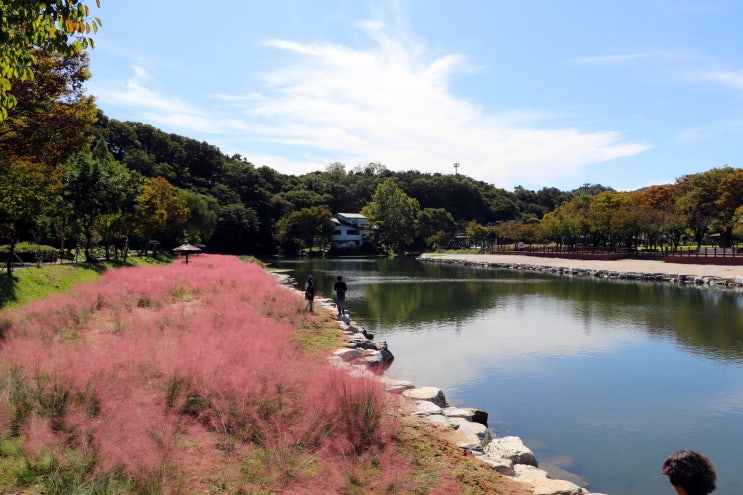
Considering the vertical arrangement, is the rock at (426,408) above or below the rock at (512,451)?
above

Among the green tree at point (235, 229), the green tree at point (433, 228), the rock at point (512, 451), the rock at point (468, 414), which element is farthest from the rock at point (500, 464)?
the green tree at point (433, 228)

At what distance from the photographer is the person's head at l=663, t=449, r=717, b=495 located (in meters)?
→ 3.84

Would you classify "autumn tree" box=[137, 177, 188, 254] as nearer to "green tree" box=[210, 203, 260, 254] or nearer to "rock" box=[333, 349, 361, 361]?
"green tree" box=[210, 203, 260, 254]

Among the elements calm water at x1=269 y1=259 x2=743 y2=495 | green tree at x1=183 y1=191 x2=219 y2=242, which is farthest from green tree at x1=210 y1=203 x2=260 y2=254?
calm water at x1=269 y1=259 x2=743 y2=495

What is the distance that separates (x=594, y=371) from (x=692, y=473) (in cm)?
1399

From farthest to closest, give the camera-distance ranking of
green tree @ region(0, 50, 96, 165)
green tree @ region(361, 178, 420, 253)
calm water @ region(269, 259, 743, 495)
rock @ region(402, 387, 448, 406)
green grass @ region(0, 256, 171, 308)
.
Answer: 1. green tree @ region(361, 178, 420, 253)
2. green grass @ region(0, 256, 171, 308)
3. green tree @ region(0, 50, 96, 165)
4. rock @ region(402, 387, 448, 406)
5. calm water @ region(269, 259, 743, 495)

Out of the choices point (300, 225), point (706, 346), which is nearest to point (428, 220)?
point (300, 225)

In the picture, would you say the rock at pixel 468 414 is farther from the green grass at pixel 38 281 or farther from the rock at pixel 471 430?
the green grass at pixel 38 281

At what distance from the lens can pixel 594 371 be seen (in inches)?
655

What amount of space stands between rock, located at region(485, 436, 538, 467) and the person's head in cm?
505

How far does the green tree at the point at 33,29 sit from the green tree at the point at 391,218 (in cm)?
9935

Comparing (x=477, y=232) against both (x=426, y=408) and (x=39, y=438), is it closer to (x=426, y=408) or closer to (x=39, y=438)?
(x=426, y=408)

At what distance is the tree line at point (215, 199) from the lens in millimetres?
17938

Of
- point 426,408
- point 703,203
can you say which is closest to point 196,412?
point 426,408
